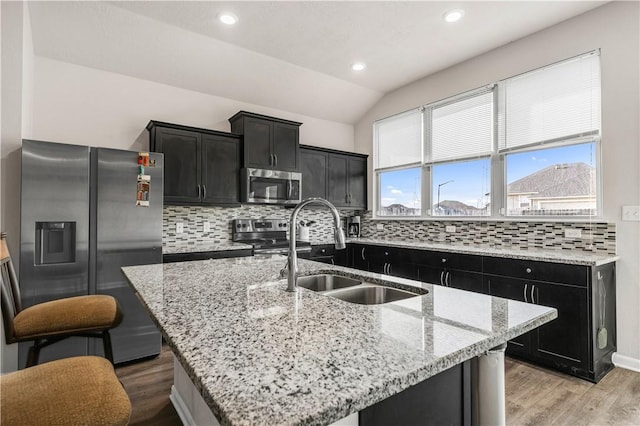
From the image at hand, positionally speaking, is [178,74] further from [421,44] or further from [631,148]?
[631,148]

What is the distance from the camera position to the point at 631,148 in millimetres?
2654

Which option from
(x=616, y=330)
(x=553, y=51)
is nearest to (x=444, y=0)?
(x=553, y=51)

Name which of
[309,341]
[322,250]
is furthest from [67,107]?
[309,341]

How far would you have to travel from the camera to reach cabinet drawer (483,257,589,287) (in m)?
2.47

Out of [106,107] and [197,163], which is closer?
[106,107]

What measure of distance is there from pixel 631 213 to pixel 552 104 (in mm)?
1189

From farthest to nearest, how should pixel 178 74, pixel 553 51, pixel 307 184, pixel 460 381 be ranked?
pixel 307 184 < pixel 178 74 < pixel 553 51 < pixel 460 381

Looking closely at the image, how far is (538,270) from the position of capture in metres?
2.69

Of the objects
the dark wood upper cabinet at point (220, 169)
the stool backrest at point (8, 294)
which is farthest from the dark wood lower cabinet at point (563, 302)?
the stool backrest at point (8, 294)

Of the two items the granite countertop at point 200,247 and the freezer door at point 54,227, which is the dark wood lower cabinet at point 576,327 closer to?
the granite countertop at point 200,247

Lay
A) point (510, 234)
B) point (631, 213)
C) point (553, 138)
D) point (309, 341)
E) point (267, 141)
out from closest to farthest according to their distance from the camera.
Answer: point (309, 341) → point (631, 213) → point (553, 138) → point (510, 234) → point (267, 141)

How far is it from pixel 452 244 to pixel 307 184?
202 cm

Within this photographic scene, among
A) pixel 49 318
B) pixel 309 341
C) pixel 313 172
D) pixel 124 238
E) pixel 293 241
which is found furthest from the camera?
pixel 313 172

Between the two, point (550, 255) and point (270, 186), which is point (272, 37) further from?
point (550, 255)
